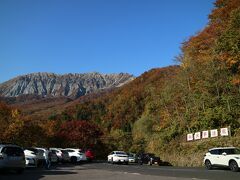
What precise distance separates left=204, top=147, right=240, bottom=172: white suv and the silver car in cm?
1351

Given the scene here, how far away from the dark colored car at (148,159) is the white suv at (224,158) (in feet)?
40.6

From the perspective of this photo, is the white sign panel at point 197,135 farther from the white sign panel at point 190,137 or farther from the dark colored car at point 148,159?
the dark colored car at point 148,159

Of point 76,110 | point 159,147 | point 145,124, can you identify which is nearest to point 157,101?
point 159,147

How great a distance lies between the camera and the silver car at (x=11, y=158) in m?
20.3

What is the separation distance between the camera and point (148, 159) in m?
43.4

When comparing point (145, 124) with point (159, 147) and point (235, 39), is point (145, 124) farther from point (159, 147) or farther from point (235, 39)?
point (235, 39)

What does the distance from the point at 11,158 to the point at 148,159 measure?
81.2 ft

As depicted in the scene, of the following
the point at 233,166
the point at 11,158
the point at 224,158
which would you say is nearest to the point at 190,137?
the point at 224,158

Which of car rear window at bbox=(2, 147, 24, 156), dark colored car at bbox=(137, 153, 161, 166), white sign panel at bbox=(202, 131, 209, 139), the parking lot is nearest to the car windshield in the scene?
the parking lot

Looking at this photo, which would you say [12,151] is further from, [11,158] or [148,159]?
[148,159]

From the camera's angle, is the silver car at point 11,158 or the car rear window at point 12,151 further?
the car rear window at point 12,151

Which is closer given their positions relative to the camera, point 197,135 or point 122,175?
point 122,175

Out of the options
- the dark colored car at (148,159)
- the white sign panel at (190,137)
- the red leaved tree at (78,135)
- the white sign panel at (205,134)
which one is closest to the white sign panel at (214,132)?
the white sign panel at (205,134)

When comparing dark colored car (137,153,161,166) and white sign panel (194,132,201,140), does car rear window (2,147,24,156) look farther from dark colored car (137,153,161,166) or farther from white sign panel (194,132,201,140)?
white sign panel (194,132,201,140)
